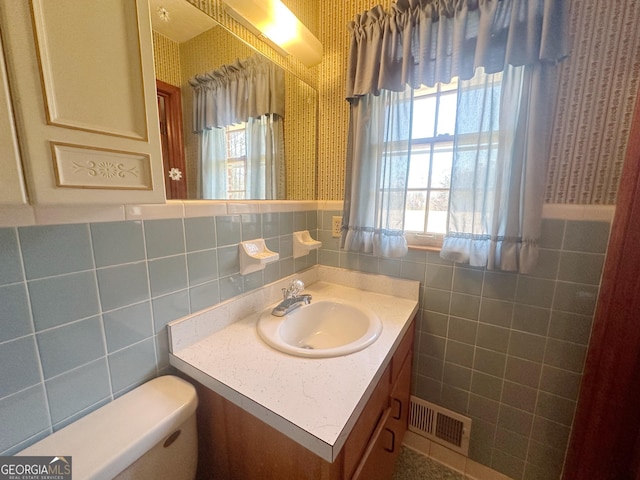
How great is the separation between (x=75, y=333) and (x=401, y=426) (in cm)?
126

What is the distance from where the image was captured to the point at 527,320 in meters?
0.96

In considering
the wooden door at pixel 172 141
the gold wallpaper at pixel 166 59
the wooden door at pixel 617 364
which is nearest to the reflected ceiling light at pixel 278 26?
the gold wallpaper at pixel 166 59

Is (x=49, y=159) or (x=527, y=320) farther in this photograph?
(x=527, y=320)

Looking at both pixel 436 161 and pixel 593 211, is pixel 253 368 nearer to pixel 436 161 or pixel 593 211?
pixel 436 161

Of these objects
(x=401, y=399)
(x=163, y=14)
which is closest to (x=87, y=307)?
(x=163, y=14)

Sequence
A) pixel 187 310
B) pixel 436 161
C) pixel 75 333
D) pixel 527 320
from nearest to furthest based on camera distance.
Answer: pixel 75 333, pixel 187 310, pixel 527 320, pixel 436 161

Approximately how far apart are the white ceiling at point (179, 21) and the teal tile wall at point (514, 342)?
45.2 inches

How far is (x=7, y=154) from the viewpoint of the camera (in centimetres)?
35

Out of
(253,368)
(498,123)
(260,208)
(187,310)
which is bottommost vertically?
(253,368)

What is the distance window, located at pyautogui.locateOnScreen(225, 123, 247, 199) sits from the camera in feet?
2.99

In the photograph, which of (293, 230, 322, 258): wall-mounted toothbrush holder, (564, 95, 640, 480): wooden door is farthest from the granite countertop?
(564, 95, 640, 480): wooden door

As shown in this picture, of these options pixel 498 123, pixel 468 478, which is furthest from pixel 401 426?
pixel 498 123

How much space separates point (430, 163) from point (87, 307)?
129 centimetres

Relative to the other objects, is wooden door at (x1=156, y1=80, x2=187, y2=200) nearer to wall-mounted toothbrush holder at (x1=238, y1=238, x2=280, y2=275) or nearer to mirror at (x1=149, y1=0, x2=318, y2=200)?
mirror at (x1=149, y1=0, x2=318, y2=200)
